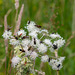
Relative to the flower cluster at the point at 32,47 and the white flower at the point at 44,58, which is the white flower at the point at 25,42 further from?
the white flower at the point at 44,58

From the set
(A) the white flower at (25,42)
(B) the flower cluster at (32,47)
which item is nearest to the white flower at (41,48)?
(B) the flower cluster at (32,47)

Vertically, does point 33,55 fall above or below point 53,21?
below

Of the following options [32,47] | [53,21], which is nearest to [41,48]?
[32,47]

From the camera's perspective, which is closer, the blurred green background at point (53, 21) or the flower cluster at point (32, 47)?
the flower cluster at point (32, 47)

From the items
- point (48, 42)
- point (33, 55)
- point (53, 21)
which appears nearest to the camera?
point (33, 55)

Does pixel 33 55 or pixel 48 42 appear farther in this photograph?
pixel 48 42

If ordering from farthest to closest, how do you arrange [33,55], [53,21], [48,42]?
[53,21] < [48,42] < [33,55]

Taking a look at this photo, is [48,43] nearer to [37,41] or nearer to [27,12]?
[37,41]

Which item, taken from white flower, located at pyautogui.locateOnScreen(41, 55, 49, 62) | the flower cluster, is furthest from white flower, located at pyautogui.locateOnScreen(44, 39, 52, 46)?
white flower, located at pyautogui.locateOnScreen(41, 55, 49, 62)

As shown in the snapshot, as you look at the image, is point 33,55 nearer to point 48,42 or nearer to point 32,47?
point 32,47

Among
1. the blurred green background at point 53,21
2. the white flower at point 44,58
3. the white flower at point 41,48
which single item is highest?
the blurred green background at point 53,21
